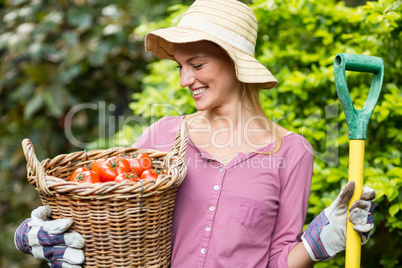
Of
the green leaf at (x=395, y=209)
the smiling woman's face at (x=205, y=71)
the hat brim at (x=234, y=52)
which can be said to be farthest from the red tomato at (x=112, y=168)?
the green leaf at (x=395, y=209)

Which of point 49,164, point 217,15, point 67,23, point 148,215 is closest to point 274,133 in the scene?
point 217,15

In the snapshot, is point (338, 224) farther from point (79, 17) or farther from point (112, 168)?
point (79, 17)

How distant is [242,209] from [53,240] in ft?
2.28

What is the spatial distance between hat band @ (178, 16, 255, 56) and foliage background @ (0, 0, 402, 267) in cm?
60

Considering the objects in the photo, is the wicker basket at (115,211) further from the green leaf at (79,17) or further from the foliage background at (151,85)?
the green leaf at (79,17)

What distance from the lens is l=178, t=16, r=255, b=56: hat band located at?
1.72m

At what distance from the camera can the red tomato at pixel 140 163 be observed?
1.56m

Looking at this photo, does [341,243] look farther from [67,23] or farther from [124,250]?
[67,23]

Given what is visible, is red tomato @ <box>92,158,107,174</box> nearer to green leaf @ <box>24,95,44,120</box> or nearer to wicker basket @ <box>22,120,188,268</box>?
wicker basket @ <box>22,120,188,268</box>

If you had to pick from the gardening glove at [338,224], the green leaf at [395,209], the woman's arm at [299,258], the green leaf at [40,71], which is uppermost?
the green leaf at [40,71]

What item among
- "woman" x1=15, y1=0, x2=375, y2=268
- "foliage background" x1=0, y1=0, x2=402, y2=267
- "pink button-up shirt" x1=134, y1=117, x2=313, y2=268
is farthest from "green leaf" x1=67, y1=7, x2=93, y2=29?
"pink button-up shirt" x1=134, y1=117, x2=313, y2=268

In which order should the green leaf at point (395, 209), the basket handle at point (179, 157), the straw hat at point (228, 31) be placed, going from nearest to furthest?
the basket handle at point (179, 157), the straw hat at point (228, 31), the green leaf at point (395, 209)

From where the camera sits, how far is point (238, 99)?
1901mm

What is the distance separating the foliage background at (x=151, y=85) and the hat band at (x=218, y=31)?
0.60 meters
